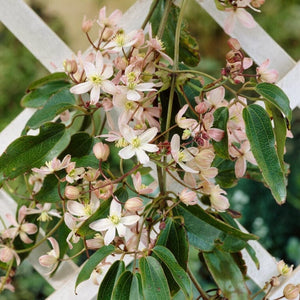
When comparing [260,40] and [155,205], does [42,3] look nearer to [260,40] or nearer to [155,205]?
[260,40]

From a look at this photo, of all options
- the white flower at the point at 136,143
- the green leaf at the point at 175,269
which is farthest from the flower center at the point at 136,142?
the green leaf at the point at 175,269

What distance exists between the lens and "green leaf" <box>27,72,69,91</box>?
0.75 m

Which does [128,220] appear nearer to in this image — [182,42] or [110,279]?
[110,279]

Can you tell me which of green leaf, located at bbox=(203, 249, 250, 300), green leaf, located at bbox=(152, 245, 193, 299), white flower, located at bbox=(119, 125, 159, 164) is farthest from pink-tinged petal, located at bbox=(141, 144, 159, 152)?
green leaf, located at bbox=(203, 249, 250, 300)

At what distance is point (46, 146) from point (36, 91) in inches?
5.7

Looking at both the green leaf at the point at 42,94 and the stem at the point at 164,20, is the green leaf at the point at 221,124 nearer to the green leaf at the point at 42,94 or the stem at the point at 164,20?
the stem at the point at 164,20

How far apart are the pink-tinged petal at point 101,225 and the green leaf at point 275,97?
21 centimetres

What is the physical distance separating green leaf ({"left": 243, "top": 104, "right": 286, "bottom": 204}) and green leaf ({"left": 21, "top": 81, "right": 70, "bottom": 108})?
0.29 m

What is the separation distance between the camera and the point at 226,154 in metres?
0.59

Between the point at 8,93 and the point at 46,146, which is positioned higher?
the point at 8,93

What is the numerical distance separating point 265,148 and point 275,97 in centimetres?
5

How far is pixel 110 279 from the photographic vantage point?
59cm

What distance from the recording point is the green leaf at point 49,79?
0.75 m

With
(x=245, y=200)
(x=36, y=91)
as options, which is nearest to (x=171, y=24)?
(x=36, y=91)
